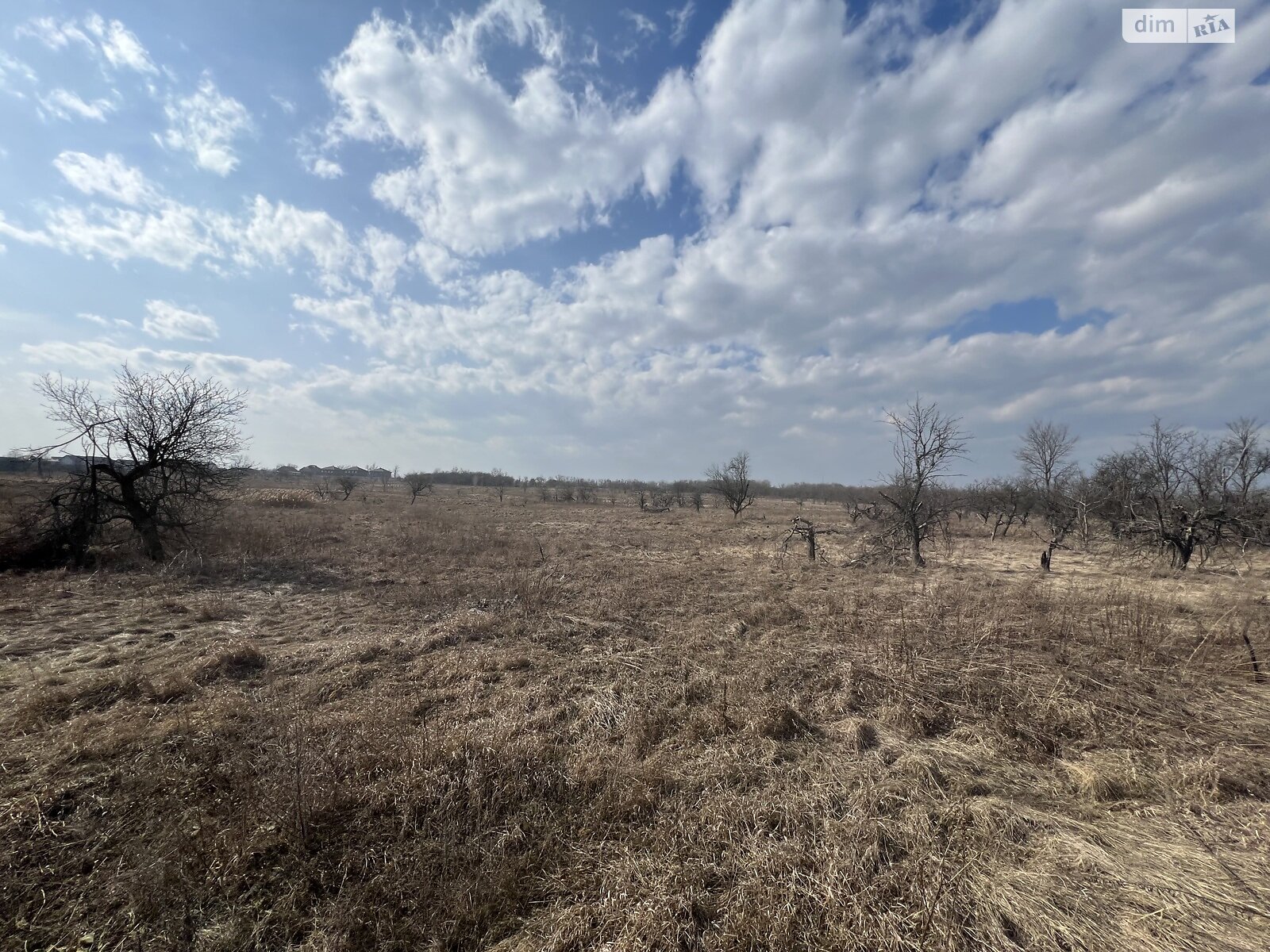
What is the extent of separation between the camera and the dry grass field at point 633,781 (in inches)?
107

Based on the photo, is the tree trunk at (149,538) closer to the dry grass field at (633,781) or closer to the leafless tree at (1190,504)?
the dry grass field at (633,781)

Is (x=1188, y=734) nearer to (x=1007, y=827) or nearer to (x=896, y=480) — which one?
(x=1007, y=827)

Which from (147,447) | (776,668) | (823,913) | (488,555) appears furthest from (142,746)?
(147,447)

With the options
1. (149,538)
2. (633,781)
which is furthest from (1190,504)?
(149,538)

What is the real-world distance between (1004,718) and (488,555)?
47.1 ft

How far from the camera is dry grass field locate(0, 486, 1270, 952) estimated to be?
272cm

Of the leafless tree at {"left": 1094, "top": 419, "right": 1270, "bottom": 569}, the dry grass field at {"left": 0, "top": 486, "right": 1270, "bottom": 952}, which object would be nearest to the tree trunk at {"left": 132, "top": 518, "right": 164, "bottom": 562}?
the dry grass field at {"left": 0, "top": 486, "right": 1270, "bottom": 952}

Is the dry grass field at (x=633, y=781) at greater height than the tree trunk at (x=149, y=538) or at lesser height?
lesser

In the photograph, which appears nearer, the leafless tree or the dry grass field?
the dry grass field

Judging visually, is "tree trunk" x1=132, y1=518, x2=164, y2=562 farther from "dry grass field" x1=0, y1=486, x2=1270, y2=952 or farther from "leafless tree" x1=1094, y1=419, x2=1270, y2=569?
"leafless tree" x1=1094, y1=419, x2=1270, y2=569

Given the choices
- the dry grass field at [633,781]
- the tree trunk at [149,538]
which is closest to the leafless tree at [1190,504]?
the dry grass field at [633,781]

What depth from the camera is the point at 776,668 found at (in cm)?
666

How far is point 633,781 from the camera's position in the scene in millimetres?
3914

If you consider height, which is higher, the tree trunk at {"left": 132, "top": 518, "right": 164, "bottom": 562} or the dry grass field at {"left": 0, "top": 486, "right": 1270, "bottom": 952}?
the tree trunk at {"left": 132, "top": 518, "right": 164, "bottom": 562}
